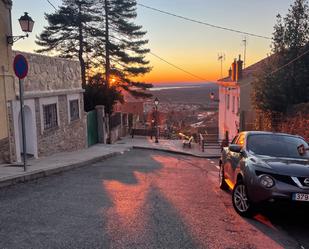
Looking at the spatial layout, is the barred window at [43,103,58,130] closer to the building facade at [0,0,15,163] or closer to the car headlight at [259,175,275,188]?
the building facade at [0,0,15,163]

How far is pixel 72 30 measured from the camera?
3812 centimetres

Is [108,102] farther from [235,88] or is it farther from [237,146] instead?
[237,146]

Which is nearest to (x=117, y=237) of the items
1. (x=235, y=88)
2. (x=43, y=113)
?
(x=43, y=113)

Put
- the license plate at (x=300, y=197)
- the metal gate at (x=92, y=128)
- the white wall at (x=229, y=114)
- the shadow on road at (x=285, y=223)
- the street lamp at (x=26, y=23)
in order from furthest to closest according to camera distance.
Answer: the white wall at (x=229, y=114), the metal gate at (x=92, y=128), the street lamp at (x=26, y=23), the license plate at (x=300, y=197), the shadow on road at (x=285, y=223)

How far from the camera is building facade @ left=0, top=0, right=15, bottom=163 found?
10977mm

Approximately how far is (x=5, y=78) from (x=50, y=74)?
14.4ft

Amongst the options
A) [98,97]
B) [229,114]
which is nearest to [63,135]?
[98,97]

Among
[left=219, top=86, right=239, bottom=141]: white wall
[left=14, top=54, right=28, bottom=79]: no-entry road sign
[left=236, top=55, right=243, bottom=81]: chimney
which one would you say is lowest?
[left=219, top=86, right=239, bottom=141]: white wall

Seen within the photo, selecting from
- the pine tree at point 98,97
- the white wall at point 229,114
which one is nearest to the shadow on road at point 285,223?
the pine tree at point 98,97

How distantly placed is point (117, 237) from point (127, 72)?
126 ft

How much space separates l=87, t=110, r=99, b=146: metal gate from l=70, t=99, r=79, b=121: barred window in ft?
11.5

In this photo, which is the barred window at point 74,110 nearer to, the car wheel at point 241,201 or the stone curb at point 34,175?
the stone curb at point 34,175

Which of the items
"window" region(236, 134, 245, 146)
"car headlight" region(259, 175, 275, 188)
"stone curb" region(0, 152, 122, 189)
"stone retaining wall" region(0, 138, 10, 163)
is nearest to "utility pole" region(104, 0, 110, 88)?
"stone retaining wall" region(0, 138, 10, 163)

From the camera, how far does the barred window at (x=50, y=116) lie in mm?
15055
